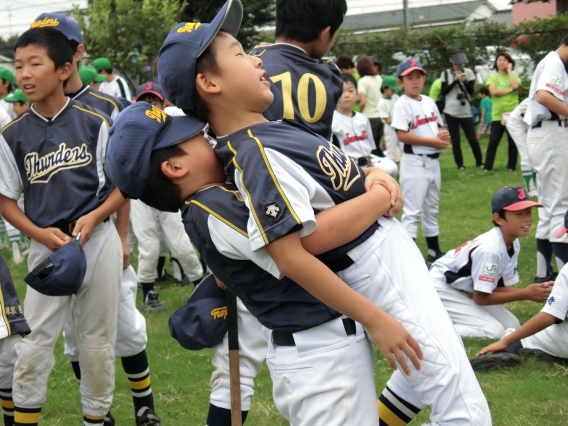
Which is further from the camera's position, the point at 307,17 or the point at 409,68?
the point at 409,68

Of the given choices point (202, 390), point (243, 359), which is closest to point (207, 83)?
point (243, 359)

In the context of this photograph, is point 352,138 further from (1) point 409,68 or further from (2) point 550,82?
(2) point 550,82

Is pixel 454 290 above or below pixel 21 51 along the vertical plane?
below

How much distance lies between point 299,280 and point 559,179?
5226 mm

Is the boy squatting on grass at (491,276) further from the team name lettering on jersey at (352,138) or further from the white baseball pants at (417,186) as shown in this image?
the team name lettering on jersey at (352,138)

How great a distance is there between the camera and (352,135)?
8359mm

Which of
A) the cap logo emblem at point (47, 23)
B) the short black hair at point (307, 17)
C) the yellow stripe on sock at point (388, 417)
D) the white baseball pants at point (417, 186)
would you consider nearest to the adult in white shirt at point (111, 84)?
the white baseball pants at point (417, 186)

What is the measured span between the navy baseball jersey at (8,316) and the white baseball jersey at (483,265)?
3633 millimetres

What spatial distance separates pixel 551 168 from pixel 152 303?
3938 mm

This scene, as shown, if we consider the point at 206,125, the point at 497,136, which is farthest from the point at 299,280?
the point at 497,136

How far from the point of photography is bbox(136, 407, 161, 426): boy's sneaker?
180 inches

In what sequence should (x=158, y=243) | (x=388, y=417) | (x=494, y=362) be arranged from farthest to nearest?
(x=158, y=243) < (x=494, y=362) < (x=388, y=417)

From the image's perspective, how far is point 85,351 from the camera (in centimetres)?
410

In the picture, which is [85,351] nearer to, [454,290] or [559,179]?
[454,290]
